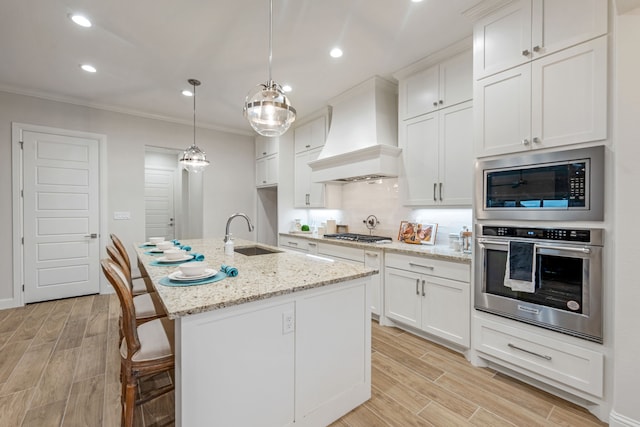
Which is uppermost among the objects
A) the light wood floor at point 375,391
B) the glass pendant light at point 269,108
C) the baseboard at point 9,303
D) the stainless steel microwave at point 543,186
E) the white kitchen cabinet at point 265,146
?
the white kitchen cabinet at point 265,146

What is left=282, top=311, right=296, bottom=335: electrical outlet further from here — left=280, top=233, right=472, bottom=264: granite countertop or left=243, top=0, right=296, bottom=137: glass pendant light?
left=280, top=233, right=472, bottom=264: granite countertop

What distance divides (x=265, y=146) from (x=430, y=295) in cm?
395

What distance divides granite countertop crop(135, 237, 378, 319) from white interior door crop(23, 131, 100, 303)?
2.69 m

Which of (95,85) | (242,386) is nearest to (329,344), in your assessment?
(242,386)

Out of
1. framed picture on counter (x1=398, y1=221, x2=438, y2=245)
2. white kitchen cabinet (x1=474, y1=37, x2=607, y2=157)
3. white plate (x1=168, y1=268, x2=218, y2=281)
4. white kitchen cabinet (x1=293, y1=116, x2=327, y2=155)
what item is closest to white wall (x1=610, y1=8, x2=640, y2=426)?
white kitchen cabinet (x1=474, y1=37, x2=607, y2=157)

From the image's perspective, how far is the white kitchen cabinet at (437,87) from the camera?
2.65m

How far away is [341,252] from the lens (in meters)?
3.48

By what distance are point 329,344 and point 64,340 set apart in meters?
2.82

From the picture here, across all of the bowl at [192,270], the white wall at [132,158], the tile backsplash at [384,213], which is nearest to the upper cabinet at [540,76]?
the tile backsplash at [384,213]

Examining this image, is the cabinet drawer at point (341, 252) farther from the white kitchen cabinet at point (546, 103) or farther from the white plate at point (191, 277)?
the white plate at point (191, 277)

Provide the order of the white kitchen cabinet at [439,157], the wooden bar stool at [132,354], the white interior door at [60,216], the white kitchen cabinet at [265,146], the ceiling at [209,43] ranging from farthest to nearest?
1. the white kitchen cabinet at [265,146]
2. the white interior door at [60,216]
3. the white kitchen cabinet at [439,157]
4. the ceiling at [209,43]
5. the wooden bar stool at [132,354]

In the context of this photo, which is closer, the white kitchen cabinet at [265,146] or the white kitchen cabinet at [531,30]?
the white kitchen cabinet at [531,30]

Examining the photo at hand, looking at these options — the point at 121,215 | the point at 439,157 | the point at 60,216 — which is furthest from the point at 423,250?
the point at 60,216

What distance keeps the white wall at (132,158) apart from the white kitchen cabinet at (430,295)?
3.55 meters
